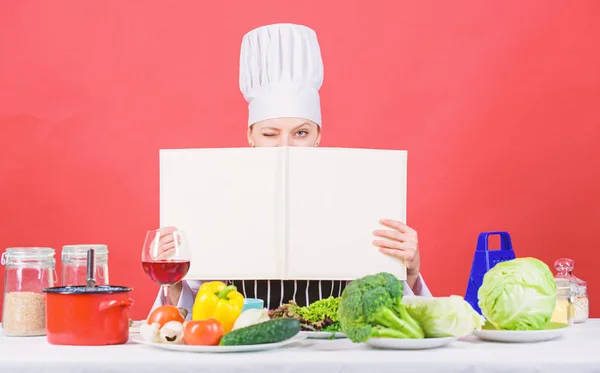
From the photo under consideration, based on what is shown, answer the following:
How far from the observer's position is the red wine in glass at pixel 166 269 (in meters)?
1.79

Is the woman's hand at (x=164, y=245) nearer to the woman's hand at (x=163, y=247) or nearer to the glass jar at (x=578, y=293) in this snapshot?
the woman's hand at (x=163, y=247)

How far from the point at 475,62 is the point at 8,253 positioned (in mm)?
2478

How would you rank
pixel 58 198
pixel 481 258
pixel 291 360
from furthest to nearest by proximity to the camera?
1. pixel 58 198
2. pixel 481 258
3. pixel 291 360

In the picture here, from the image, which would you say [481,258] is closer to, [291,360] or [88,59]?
[291,360]

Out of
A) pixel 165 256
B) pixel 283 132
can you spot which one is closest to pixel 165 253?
pixel 165 256

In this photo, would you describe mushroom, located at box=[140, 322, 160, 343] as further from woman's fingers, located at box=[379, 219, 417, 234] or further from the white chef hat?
the white chef hat

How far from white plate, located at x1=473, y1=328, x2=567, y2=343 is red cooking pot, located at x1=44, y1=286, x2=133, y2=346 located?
76 centimetres

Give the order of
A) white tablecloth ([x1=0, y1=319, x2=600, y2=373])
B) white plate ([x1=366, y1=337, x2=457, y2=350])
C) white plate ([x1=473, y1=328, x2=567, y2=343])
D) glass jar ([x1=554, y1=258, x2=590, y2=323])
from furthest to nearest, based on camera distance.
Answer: glass jar ([x1=554, y1=258, x2=590, y2=323]) < white plate ([x1=473, y1=328, x2=567, y2=343]) < white plate ([x1=366, y1=337, x2=457, y2=350]) < white tablecloth ([x1=0, y1=319, x2=600, y2=373])

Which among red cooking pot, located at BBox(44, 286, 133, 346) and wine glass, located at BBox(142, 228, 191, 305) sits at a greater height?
wine glass, located at BBox(142, 228, 191, 305)

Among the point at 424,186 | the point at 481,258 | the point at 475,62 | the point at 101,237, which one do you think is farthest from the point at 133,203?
the point at 481,258

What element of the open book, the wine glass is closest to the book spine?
the open book

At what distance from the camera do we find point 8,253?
76.1 inches

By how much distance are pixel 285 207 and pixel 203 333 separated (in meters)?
0.55

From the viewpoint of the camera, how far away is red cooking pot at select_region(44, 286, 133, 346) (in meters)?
1.69
